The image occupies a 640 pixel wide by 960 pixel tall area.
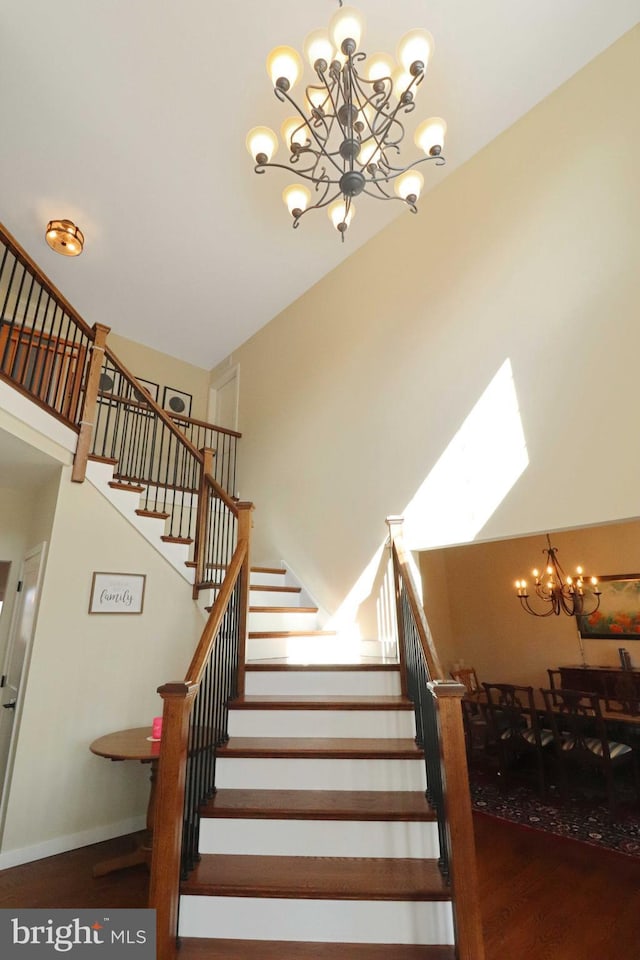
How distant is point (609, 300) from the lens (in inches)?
115

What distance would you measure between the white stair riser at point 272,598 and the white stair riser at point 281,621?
0.24m

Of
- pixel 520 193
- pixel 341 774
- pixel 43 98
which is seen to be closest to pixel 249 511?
pixel 341 774

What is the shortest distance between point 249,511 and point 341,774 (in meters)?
1.82

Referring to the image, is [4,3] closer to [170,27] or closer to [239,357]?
[170,27]

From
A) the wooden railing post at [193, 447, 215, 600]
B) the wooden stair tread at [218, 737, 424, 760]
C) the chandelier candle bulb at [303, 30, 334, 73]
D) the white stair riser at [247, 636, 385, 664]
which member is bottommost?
the wooden stair tread at [218, 737, 424, 760]

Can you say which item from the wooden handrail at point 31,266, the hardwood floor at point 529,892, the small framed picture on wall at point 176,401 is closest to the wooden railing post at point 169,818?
the hardwood floor at point 529,892

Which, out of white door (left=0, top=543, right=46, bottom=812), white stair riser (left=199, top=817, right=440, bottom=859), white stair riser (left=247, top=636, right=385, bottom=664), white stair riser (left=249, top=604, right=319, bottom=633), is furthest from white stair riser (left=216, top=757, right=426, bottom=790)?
white door (left=0, top=543, right=46, bottom=812)

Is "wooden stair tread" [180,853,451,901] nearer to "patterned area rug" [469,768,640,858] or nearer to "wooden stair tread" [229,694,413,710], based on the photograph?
"wooden stair tread" [229,694,413,710]

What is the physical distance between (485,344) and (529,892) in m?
3.67

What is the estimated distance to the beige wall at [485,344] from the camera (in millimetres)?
2908

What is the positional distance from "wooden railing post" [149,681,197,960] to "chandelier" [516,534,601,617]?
454 cm

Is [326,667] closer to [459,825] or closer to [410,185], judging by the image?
[459,825]

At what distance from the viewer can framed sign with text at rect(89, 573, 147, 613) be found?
12.4 ft

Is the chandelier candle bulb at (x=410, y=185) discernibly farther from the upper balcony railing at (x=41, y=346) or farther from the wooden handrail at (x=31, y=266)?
the wooden handrail at (x=31, y=266)
